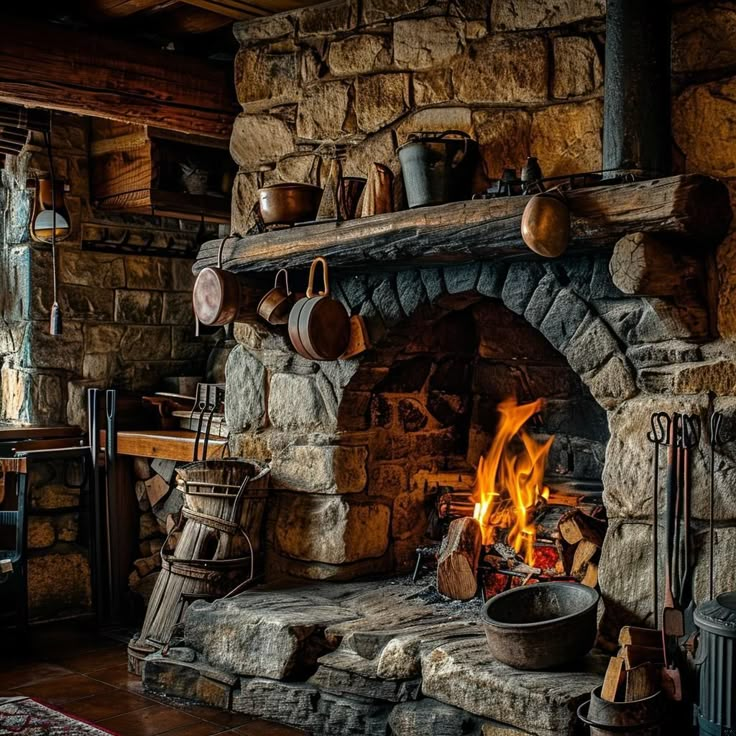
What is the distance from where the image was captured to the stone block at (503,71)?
12.4ft

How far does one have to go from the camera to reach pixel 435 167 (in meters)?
3.76

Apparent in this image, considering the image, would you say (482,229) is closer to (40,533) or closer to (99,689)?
(99,689)

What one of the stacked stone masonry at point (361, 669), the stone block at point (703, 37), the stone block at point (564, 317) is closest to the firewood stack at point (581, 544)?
the stacked stone masonry at point (361, 669)

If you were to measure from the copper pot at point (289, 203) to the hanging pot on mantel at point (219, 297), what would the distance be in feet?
0.91

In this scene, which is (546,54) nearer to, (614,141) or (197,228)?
(614,141)

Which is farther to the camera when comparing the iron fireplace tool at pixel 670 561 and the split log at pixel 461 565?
the split log at pixel 461 565

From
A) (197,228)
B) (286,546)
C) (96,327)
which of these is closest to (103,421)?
(96,327)

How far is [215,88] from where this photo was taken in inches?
204

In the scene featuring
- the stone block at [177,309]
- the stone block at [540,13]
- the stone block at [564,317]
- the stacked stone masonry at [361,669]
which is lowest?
the stacked stone masonry at [361,669]

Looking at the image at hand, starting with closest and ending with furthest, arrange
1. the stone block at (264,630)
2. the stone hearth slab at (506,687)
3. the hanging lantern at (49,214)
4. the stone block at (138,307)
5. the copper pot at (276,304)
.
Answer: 1. the stone hearth slab at (506,687)
2. the stone block at (264,630)
3. the copper pot at (276,304)
4. the hanging lantern at (49,214)
5. the stone block at (138,307)

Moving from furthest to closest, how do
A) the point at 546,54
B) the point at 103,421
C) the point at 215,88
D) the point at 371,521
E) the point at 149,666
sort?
the point at 103,421 < the point at 215,88 < the point at 371,521 < the point at 149,666 < the point at 546,54

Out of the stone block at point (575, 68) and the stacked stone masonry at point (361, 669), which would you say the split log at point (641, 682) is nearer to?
the stacked stone masonry at point (361, 669)

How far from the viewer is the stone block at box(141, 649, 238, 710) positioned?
3986 millimetres

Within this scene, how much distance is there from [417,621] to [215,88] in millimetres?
2918
